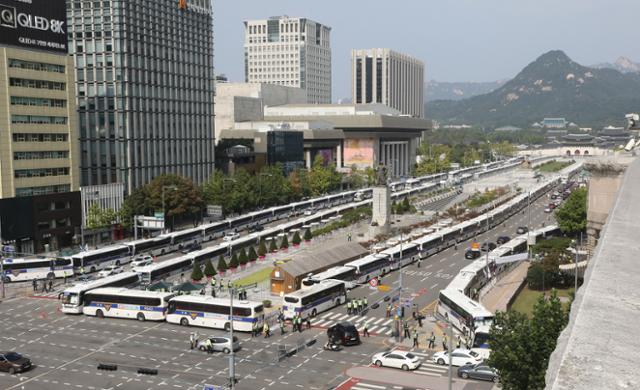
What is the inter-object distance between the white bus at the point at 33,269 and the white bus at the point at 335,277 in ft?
91.9

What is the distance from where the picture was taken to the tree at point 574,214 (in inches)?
3568

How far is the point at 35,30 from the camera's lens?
292ft

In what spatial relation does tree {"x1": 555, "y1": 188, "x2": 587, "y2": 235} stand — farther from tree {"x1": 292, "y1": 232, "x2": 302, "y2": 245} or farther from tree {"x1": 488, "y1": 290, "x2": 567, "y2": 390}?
tree {"x1": 488, "y1": 290, "x2": 567, "y2": 390}

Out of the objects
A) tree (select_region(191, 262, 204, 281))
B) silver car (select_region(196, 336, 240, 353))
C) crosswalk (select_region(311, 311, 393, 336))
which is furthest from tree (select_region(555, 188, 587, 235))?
silver car (select_region(196, 336, 240, 353))

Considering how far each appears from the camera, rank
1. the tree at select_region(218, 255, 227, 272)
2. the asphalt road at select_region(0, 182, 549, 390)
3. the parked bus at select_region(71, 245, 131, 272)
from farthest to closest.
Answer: the tree at select_region(218, 255, 227, 272), the parked bus at select_region(71, 245, 131, 272), the asphalt road at select_region(0, 182, 549, 390)

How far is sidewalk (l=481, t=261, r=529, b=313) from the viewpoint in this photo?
6097 centimetres

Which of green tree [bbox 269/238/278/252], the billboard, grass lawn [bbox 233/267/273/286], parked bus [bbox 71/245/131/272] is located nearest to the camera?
grass lawn [bbox 233/267/273/286]

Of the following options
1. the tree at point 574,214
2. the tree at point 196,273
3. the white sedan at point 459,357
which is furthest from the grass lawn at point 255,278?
the tree at point 574,214

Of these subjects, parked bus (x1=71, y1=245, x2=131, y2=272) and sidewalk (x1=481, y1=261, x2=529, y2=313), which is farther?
parked bus (x1=71, y1=245, x2=131, y2=272)

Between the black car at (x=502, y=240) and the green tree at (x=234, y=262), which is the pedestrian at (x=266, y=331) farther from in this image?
the black car at (x=502, y=240)

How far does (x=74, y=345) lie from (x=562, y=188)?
143560mm

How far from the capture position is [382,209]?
10506cm

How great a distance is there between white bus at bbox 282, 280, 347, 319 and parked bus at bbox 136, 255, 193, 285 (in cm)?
1703

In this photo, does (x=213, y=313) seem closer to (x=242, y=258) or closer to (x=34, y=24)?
(x=242, y=258)
